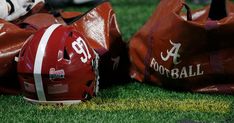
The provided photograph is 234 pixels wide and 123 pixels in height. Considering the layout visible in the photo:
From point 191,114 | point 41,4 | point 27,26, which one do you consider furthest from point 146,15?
point 191,114

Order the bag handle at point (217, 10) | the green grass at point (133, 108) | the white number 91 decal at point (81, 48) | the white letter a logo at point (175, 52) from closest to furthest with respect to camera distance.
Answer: the green grass at point (133, 108)
the white number 91 decal at point (81, 48)
the white letter a logo at point (175, 52)
the bag handle at point (217, 10)

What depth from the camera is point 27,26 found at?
285 cm

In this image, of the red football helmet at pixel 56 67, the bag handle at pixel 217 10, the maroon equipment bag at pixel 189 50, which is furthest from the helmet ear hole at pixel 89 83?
the bag handle at pixel 217 10

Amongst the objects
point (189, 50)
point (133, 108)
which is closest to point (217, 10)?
Answer: point (189, 50)

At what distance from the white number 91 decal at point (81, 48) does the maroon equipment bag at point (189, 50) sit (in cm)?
39

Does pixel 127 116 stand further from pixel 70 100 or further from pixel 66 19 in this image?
pixel 66 19

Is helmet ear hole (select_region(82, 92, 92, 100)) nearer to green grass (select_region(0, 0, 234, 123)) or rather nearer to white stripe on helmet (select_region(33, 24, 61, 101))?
green grass (select_region(0, 0, 234, 123))

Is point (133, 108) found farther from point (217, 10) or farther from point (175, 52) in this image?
point (217, 10)

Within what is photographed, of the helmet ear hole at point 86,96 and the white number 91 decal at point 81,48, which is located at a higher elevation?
the white number 91 decal at point 81,48

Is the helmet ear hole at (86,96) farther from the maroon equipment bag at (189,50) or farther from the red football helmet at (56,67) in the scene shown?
the maroon equipment bag at (189,50)

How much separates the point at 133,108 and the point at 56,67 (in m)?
0.37

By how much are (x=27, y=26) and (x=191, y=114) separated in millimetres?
924

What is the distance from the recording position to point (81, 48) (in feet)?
8.41

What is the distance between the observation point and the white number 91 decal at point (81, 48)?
255 cm
